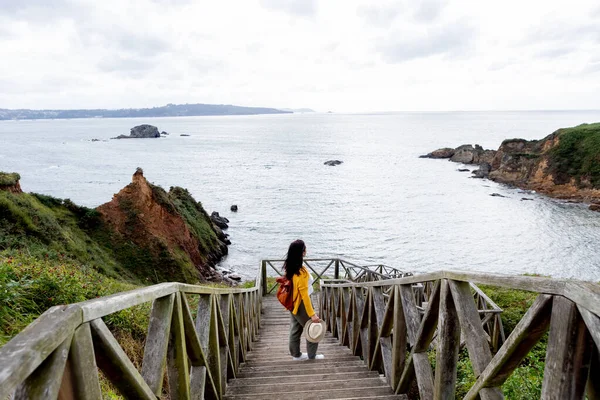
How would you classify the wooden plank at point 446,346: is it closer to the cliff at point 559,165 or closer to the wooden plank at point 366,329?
the wooden plank at point 366,329

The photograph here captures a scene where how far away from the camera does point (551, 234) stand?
37969mm

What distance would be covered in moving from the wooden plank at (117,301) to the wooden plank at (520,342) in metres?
1.87

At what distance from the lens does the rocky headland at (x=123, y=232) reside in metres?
17.6

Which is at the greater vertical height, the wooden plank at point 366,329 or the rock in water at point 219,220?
the wooden plank at point 366,329

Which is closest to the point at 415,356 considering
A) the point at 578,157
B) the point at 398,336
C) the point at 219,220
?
the point at 398,336

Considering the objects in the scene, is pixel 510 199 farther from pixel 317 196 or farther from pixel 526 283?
pixel 526 283

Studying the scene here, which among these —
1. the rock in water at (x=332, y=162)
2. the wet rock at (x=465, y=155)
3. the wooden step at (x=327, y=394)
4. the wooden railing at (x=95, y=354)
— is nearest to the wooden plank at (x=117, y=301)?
the wooden railing at (x=95, y=354)

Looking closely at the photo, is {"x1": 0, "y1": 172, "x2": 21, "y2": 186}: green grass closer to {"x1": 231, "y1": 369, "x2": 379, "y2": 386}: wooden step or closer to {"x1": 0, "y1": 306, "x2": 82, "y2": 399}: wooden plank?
{"x1": 231, "y1": 369, "x2": 379, "y2": 386}: wooden step

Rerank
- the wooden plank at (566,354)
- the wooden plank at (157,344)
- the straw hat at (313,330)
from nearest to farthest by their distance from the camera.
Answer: the wooden plank at (566,354)
the wooden plank at (157,344)
the straw hat at (313,330)

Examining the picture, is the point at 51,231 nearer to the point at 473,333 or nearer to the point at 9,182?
the point at 9,182

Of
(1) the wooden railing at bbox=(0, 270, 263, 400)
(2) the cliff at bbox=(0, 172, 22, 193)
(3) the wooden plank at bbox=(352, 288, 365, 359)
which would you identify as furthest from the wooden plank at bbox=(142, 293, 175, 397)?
(2) the cliff at bbox=(0, 172, 22, 193)

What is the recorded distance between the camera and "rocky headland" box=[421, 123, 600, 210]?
52219 millimetres

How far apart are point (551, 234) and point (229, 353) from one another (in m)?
41.4

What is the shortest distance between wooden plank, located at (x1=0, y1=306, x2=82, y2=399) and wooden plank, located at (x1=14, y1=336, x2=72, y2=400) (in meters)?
0.05
